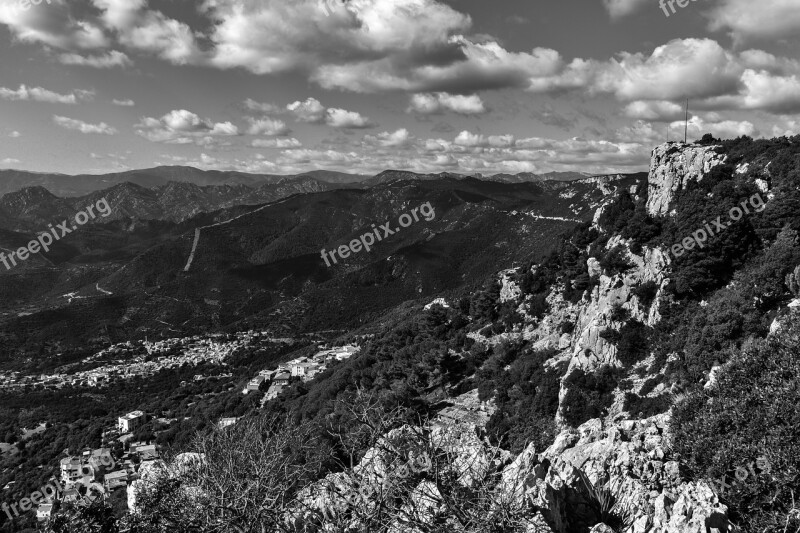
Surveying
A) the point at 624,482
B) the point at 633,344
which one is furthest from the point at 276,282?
the point at 624,482

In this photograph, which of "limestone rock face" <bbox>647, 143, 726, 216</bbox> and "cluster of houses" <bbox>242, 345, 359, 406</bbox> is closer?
"limestone rock face" <bbox>647, 143, 726, 216</bbox>

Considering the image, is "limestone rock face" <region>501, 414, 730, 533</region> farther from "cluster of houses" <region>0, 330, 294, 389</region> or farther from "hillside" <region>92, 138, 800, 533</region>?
"cluster of houses" <region>0, 330, 294, 389</region>

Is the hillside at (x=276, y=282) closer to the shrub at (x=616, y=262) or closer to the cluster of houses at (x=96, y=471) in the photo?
the shrub at (x=616, y=262)

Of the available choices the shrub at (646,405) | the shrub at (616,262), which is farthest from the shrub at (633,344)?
the shrub at (616,262)

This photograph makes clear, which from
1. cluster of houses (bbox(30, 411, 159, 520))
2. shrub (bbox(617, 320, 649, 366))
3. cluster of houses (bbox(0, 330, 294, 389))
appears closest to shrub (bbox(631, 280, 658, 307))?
shrub (bbox(617, 320, 649, 366))

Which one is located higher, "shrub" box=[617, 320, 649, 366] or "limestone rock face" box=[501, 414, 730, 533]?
"limestone rock face" box=[501, 414, 730, 533]

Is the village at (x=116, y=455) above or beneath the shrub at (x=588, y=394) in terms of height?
beneath
